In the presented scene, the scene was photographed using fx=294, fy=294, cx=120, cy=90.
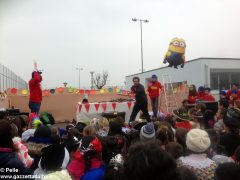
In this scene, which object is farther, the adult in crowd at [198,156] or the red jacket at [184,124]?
the red jacket at [184,124]

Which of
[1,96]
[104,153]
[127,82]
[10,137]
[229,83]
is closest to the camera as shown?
[10,137]

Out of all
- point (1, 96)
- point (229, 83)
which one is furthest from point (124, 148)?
point (229, 83)

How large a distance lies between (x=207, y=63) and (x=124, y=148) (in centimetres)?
2435

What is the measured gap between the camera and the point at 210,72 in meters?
28.1

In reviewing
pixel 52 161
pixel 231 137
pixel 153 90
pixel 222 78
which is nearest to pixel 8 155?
pixel 52 161

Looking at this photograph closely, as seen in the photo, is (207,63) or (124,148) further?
(207,63)

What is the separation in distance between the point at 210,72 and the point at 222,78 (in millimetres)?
1888

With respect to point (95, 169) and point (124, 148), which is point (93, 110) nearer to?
point (124, 148)

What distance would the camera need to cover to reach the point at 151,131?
400cm

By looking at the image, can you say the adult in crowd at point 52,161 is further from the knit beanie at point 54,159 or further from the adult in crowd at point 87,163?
the adult in crowd at point 87,163

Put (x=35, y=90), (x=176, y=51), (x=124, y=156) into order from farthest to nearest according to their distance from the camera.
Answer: (x=176, y=51) < (x=35, y=90) < (x=124, y=156)

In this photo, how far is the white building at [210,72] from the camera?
1046 inches

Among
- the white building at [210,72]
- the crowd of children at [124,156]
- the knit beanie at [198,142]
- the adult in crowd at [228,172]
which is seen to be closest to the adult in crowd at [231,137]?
the crowd of children at [124,156]

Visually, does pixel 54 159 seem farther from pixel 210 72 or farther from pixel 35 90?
pixel 210 72
